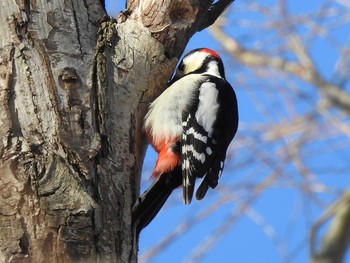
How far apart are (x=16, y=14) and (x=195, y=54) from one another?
1.62 m

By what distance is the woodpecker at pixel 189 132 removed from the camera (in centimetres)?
300

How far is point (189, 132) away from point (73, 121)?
97 cm

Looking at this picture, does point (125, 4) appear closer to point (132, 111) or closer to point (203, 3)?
point (203, 3)

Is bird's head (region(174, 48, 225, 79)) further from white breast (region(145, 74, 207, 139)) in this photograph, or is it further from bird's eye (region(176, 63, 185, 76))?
white breast (region(145, 74, 207, 139))

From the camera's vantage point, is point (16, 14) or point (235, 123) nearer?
point (16, 14)

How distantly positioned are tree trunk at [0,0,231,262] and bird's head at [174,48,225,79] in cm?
91

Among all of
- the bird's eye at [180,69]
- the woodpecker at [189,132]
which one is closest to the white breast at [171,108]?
the woodpecker at [189,132]

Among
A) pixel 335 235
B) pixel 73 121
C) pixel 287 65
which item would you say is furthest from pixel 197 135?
pixel 287 65

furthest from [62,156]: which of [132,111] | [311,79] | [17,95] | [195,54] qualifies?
[311,79]

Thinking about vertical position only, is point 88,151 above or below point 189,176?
above

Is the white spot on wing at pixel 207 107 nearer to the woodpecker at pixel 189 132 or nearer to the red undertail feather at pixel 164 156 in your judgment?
the woodpecker at pixel 189 132

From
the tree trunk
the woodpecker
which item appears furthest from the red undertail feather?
the tree trunk

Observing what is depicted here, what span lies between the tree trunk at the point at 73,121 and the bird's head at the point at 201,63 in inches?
35.8

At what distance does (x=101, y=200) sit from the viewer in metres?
2.16
